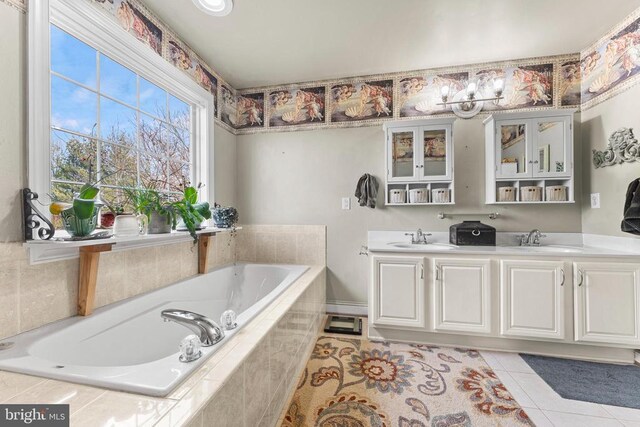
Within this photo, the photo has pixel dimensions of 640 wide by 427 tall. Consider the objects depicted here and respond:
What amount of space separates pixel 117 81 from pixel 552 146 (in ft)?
11.0

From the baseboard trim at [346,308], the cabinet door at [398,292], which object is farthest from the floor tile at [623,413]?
the baseboard trim at [346,308]

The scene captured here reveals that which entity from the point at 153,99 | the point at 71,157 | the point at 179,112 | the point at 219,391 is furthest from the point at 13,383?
the point at 179,112

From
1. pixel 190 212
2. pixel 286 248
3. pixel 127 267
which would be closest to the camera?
pixel 127 267

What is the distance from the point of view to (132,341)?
1477mm

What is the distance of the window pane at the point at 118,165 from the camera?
1.64 meters

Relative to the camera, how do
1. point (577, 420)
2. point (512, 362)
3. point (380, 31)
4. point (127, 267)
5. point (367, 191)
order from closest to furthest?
point (577, 420) < point (127, 267) < point (512, 362) < point (380, 31) < point (367, 191)

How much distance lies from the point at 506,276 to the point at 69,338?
2.66 metres

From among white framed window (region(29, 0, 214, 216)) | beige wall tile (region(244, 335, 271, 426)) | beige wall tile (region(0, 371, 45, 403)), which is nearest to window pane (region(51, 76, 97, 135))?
white framed window (region(29, 0, 214, 216))

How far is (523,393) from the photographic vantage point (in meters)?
1.61

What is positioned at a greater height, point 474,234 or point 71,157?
point 71,157

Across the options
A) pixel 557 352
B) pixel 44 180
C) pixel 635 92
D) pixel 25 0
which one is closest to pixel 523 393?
pixel 557 352

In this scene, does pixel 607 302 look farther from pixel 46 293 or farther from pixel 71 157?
pixel 71 157

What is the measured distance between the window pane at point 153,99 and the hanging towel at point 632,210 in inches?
135

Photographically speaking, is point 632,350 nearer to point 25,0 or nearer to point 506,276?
point 506,276
